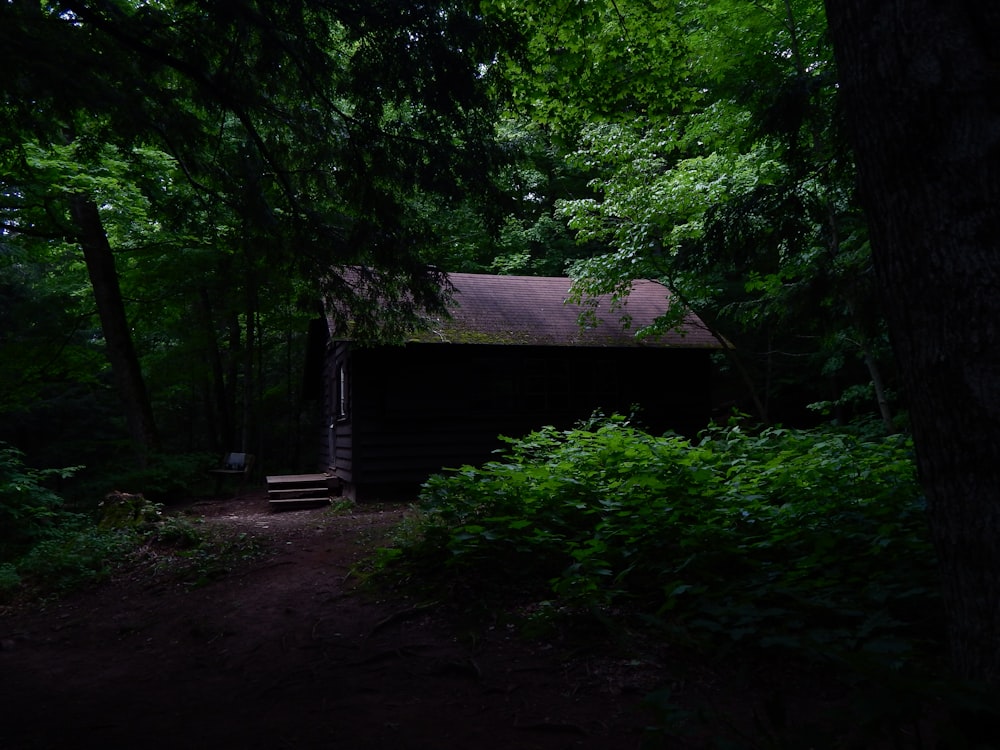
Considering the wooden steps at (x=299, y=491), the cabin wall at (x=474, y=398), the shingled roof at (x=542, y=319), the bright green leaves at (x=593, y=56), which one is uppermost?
the bright green leaves at (x=593, y=56)

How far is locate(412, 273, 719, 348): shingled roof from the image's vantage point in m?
13.1

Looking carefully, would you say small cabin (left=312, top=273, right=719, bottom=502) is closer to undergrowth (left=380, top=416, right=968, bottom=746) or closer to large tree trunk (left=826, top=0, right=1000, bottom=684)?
undergrowth (left=380, top=416, right=968, bottom=746)

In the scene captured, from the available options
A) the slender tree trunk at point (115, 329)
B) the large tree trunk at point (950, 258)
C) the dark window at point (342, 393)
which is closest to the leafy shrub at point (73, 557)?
the slender tree trunk at point (115, 329)

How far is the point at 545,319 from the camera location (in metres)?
14.2

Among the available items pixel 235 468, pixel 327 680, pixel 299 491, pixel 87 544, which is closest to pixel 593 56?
pixel 327 680

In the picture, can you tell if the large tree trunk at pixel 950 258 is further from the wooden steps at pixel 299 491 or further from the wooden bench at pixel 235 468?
the wooden bench at pixel 235 468

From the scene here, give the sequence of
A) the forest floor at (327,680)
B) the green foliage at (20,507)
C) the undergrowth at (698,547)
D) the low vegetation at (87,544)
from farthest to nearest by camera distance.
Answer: the green foliage at (20,507) → the low vegetation at (87,544) → the undergrowth at (698,547) → the forest floor at (327,680)

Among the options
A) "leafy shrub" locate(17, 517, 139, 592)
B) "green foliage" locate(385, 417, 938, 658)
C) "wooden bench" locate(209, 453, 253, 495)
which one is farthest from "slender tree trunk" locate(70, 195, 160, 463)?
"green foliage" locate(385, 417, 938, 658)

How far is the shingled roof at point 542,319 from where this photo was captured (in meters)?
13.1

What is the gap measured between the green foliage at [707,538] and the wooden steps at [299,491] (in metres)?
5.83

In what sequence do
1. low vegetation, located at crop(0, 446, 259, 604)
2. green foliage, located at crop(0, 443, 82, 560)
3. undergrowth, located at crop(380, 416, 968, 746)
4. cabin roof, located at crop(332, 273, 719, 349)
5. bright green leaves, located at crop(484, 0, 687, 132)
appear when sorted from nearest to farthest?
undergrowth, located at crop(380, 416, 968, 746), bright green leaves, located at crop(484, 0, 687, 132), low vegetation, located at crop(0, 446, 259, 604), green foliage, located at crop(0, 443, 82, 560), cabin roof, located at crop(332, 273, 719, 349)

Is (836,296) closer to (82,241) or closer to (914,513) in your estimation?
(914,513)

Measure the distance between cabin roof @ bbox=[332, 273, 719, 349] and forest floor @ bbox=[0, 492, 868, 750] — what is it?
7315 millimetres

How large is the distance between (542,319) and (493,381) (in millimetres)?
1869
